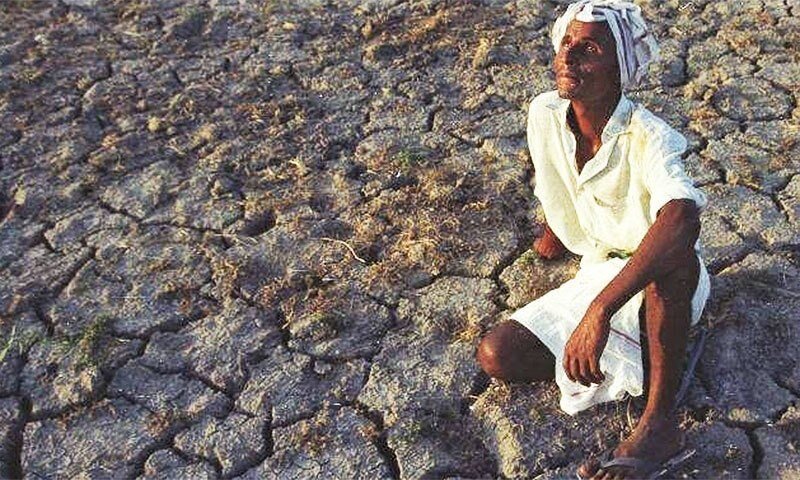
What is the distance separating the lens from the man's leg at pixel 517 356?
260 centimetres

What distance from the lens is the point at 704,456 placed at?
242cm

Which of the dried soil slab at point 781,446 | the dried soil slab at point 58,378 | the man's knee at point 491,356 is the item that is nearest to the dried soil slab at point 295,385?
the man's knee at point 491,356

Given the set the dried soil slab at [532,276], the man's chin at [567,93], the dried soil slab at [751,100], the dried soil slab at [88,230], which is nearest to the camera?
the man's chin at [567,93]

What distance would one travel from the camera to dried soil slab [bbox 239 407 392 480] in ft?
8.07

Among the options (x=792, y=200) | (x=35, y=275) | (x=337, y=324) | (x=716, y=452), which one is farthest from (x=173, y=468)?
(x=792, y=200)

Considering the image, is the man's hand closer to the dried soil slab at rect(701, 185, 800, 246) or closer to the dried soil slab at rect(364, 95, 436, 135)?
the dried soil slab at rect(701, 185, 800, 246)

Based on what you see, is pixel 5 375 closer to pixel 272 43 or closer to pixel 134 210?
pixel 134 210

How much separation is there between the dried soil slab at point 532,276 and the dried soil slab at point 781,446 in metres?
0.81

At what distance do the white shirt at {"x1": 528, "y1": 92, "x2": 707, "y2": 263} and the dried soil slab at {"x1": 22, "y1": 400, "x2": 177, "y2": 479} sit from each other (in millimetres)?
1378

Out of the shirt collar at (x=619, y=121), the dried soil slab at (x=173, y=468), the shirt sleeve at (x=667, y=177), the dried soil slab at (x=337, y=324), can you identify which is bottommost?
the dried soil slab at (x=173, y=468)

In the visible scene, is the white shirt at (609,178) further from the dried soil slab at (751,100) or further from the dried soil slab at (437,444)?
the dried soil slab at (751,100)

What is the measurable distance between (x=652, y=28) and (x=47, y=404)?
134 inches

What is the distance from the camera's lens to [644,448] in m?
2.35

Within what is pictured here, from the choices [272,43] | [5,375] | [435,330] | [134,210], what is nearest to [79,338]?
[5,375]
